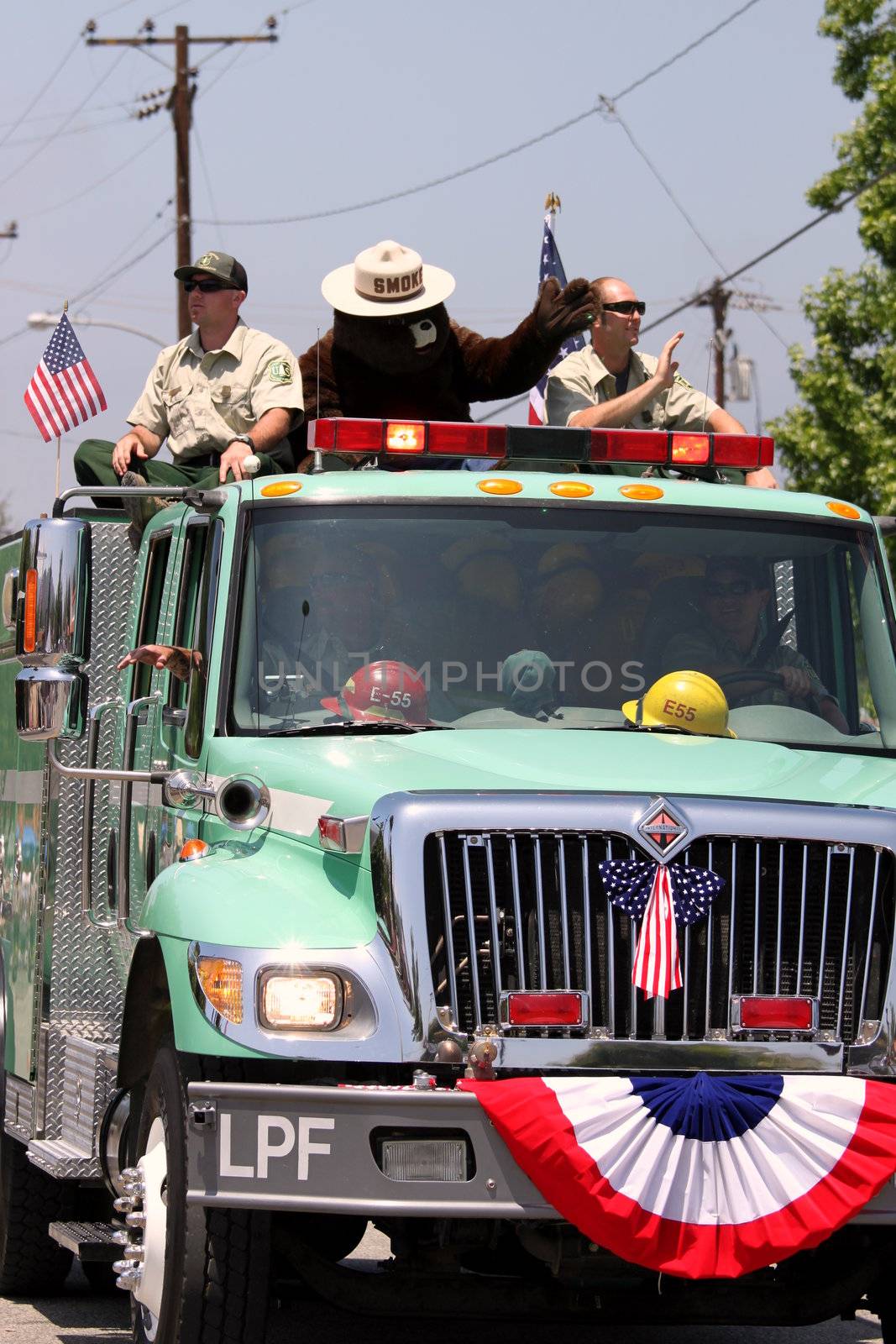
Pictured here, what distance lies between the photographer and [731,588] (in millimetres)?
6715

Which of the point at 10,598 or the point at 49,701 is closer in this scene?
the point at 49,701

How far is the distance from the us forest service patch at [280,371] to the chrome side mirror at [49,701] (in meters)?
2.18

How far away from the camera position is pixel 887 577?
6809 millimetres

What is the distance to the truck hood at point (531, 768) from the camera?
5.44 meters

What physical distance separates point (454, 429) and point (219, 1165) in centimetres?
267

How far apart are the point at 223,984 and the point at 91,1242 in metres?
1.89

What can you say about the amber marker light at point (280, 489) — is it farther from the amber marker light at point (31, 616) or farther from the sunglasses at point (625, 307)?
the sunglasses at point (625, 307)

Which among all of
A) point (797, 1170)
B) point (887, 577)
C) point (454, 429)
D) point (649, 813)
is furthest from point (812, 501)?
point (797, 1170)

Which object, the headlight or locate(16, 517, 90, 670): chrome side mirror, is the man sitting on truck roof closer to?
locate(16, 517, 90, 670): chrome side mirror

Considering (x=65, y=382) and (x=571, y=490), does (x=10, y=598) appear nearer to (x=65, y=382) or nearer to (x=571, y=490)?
(x=571, y=490)

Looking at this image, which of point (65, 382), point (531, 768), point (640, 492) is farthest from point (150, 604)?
point (65, 382)

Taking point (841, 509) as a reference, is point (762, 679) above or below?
below

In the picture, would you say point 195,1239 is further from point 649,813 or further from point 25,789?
point 25,789

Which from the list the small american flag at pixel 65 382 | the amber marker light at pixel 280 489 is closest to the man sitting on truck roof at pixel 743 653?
the amber marker light at pixel 280 489
